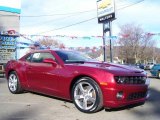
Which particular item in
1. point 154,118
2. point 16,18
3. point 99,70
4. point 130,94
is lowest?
point 154,118

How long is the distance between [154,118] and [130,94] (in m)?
0.65

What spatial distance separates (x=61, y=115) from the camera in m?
6.01

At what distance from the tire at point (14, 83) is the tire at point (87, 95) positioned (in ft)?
8.10

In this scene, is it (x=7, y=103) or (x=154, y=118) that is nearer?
(x=154, y=118)

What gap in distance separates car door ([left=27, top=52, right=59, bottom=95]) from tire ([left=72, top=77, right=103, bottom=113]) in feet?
2.25

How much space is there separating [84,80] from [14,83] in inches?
119

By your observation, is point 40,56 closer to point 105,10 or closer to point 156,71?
point 156,71

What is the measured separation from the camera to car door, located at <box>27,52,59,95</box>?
23.1 ft

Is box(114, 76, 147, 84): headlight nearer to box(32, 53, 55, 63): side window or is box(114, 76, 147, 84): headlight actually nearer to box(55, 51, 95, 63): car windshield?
box(55, 51, 95, 63): car windshield

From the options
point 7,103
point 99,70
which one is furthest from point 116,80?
point 7,103

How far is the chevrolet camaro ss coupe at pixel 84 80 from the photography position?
597 centimetres

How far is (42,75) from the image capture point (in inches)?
291

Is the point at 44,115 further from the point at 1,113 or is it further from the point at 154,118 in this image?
the point at 154,118

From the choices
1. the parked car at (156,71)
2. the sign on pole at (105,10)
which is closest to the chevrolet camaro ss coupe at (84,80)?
the parked car at (156,71)
